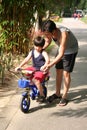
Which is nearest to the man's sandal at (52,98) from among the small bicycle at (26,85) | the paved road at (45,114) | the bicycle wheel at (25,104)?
the paved road at (45,114)

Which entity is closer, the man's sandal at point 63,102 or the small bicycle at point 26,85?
the small bicycle at point 26,85

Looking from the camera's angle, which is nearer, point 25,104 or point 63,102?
point 25,104

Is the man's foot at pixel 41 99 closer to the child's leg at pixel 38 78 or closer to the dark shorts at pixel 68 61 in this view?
the child's leg at pixel 38 78

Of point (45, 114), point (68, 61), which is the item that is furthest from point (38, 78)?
point (68, 61)

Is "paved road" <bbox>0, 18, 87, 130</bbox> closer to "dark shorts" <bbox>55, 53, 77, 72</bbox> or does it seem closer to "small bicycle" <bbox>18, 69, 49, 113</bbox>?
"small bicycle" <bbox>18, 69, 49, 113</bbox>

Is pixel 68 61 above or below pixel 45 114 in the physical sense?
above

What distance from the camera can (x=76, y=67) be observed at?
11812 millimetres

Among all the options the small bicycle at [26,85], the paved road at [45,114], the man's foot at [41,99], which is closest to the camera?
the paved road at [45,114]

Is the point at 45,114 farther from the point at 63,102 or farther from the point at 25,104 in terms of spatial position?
the point at 63,102

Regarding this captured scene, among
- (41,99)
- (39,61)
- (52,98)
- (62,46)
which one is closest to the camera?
(62,46)

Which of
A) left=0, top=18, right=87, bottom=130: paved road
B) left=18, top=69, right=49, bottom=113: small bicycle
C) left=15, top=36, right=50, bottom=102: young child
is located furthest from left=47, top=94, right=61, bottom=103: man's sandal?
left=18, top=69, right=49, bottom=113: small bicycle

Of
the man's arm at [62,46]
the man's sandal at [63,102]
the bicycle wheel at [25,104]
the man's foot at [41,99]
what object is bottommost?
the man's sandal at [63,102]

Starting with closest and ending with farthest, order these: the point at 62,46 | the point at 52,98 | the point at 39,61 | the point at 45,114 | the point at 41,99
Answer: the point at 45,114 < the point at 62,46 < the point at 39,61 < the point at 41,99 < the point at 52,98

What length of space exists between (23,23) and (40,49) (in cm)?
571
